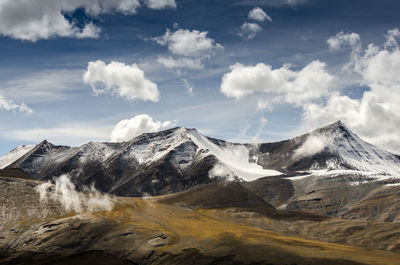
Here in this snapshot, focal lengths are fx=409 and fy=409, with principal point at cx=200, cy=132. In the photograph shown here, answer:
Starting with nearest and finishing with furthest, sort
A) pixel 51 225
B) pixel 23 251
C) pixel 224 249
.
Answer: pixel 224 249, pixel 23 251, pixel 51 225

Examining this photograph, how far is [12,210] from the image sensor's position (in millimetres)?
195625

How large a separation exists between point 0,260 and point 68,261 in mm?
25510

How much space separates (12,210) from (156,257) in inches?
3499

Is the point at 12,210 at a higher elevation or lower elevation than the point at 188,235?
higher

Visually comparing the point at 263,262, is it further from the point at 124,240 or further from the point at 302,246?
the point at 124,240

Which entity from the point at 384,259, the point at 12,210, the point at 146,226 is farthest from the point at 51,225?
the point at 384,259

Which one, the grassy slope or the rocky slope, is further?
the rocky slope

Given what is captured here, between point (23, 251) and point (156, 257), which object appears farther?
point (23, 251)

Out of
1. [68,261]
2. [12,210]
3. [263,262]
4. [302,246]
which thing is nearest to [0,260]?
[68,261]

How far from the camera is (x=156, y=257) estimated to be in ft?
482

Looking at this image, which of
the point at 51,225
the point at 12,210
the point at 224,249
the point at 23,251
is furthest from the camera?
the point at 12,210

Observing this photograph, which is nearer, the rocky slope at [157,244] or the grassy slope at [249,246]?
the grassy slope at [249,246]

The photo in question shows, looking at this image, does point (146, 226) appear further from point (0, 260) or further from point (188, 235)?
point (0, 260)

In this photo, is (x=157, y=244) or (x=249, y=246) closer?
(x=249, y=246)
